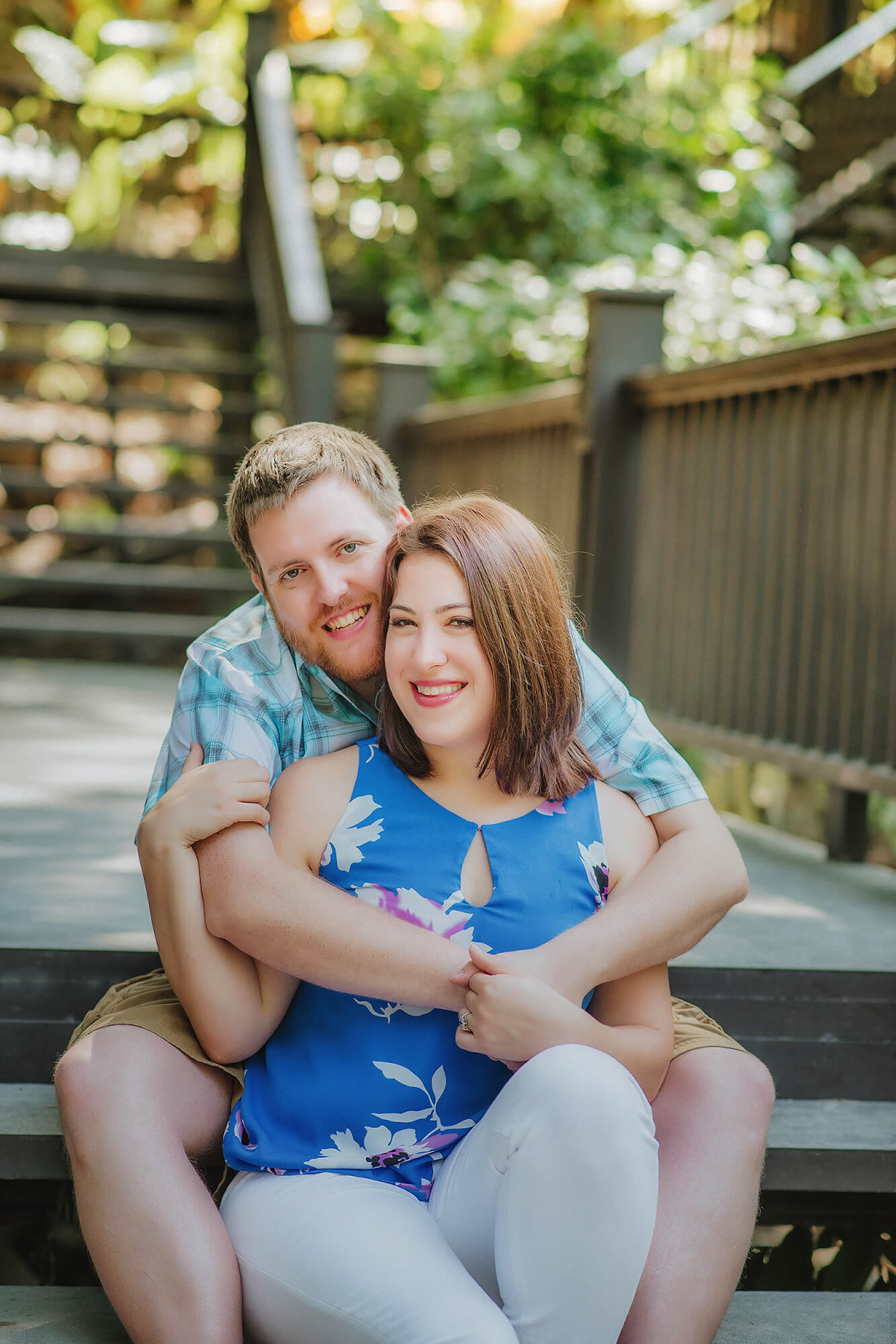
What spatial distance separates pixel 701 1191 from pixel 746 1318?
0.34 metres

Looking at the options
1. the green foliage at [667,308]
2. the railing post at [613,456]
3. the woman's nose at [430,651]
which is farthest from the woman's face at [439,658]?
the green foliage at [667,308]

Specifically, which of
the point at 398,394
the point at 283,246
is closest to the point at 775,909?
the point at 398,394

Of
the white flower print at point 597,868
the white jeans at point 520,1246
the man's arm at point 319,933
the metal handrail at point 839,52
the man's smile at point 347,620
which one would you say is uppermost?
the metal handrail at point 839,52

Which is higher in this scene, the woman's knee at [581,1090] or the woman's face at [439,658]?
the woman's face at [439,658]

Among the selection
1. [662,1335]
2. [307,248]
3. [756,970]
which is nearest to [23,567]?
[307,248]

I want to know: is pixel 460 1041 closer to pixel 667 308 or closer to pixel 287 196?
pixel 667 308

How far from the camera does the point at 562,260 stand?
684 centimetres

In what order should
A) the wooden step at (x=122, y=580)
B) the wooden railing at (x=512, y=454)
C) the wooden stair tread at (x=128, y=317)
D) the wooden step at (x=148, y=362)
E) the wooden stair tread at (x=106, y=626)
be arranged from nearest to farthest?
the wooden railing at (x=512, y=454), the wooden stair tread at (x=106, y=626), the wooden step at (x=122, y=580), the wooden step at (x=148, y=362), the wooden stair tread at (x=128, y=317)

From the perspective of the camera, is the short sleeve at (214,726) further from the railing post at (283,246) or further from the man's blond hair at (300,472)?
the railing post at (283,246)

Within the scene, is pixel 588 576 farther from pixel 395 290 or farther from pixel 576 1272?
pixel 395 290

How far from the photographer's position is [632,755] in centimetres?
183

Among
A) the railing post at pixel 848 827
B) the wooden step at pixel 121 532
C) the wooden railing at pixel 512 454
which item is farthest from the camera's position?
the wooden step at pixel 121 532

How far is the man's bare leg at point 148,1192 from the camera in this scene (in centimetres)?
151

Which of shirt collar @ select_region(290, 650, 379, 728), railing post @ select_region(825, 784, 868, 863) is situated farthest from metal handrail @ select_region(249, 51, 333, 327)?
shirt collar @ select_region(290, 650, 379, 728)
